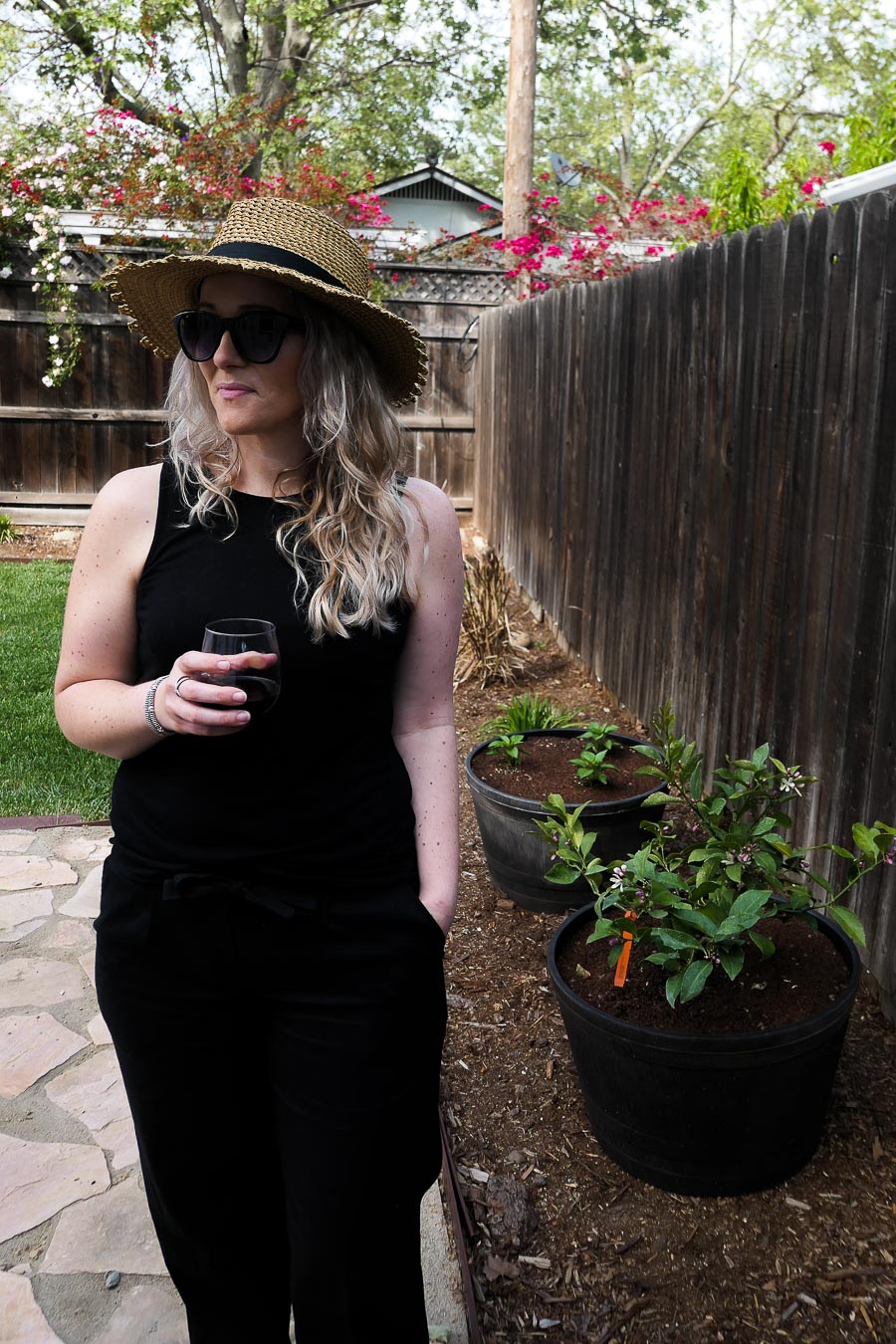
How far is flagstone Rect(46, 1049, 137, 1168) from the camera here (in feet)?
9.09

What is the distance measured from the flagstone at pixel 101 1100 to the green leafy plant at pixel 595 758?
5.71 ft

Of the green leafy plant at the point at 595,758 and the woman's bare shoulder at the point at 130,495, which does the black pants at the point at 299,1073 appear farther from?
the green leafy plant at the point at 595,758

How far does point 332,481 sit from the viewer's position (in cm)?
166

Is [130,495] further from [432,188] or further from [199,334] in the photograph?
[432,188]

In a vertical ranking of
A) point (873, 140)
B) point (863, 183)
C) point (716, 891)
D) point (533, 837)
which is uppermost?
point (873, 140)

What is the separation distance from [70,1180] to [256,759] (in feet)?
5.50

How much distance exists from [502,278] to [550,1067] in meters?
10.5

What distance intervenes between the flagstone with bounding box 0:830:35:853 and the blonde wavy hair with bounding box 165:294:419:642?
3209 millimetres

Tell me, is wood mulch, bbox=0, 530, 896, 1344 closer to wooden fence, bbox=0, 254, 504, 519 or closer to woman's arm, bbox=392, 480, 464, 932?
woman's arm, bbox=392, 480, 464, 932

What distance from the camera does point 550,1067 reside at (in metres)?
2.94

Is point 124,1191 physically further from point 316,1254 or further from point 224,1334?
point 316,1254

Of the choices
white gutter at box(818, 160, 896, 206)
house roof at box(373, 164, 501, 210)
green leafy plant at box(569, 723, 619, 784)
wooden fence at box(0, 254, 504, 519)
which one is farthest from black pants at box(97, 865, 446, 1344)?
house roof at box(373, 164, 501, 210)

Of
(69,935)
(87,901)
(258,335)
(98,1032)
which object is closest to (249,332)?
(258,335)

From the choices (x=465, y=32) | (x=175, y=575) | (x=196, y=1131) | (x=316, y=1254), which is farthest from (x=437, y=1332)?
(x=465, y=32)
